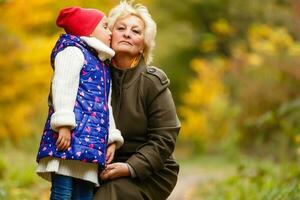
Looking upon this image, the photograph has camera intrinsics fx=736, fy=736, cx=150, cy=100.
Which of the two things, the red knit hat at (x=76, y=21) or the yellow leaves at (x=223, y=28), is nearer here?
the red knit hat at (x=76, y=21)

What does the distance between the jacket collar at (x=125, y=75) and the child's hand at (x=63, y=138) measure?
63 cm

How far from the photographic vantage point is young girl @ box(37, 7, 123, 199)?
4266 millimetres

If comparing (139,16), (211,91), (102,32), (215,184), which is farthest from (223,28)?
(102,32)

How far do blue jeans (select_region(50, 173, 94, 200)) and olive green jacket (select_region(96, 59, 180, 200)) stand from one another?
0.26 m

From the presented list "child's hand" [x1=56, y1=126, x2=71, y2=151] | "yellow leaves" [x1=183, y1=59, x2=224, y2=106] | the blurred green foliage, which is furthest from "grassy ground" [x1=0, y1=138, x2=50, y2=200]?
"yellow leaves" [x1=183, y1=59, x2=224, y2=106]

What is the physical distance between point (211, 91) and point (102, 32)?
1879 centimetres

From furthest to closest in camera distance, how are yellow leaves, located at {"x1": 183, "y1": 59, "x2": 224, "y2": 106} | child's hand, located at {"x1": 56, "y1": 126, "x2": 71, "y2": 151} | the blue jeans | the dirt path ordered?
yellow leaves, located at {"x1": 183, "y1": 59, "x2": 224, "y2": 106}, the dirt path, the blue jeans, child's hand, located at {"x1": 56, "y1": 126, "x2": 71, "y2": 151}

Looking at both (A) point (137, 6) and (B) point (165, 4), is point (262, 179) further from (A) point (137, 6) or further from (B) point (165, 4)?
(B) point (165, 4)

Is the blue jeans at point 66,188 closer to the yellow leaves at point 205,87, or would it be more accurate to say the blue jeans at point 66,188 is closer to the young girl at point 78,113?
the young girl at point 78,113

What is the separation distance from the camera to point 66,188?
14.3ft

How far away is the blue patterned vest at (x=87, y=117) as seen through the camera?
4285 mm

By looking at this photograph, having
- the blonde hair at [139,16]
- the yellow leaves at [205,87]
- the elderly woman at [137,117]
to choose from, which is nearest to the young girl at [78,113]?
the elderly woman at [137,117]

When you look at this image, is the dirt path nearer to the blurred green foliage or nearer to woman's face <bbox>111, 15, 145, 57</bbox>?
the blurred green foliage

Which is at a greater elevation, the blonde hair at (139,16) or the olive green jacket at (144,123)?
the blonde hair at (139,16)
